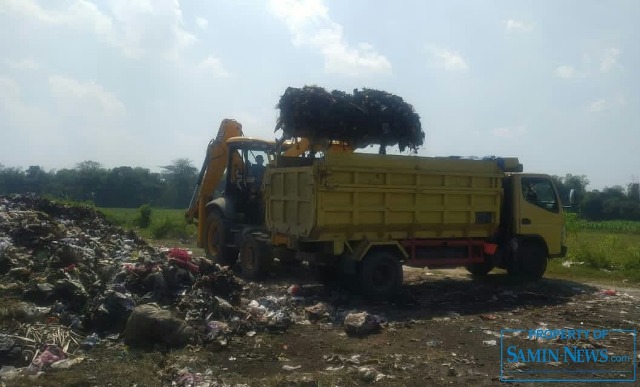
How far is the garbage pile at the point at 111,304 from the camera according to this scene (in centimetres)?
653

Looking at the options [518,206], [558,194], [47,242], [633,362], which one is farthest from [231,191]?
[633,362]

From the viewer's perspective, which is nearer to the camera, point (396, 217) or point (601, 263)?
point (396, 217)

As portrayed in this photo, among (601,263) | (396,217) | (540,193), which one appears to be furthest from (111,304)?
(601,263)

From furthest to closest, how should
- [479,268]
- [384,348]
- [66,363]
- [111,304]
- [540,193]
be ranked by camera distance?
[479,268], [540,193], [111,304], [384,348], [66,363]

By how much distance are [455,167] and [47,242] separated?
7.37 metres

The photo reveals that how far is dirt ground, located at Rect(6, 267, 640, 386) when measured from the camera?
564 cm

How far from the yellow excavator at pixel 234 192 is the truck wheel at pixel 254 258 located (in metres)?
0.54

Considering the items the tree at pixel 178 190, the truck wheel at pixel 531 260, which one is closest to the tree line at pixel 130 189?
the tree at pixel 178 190

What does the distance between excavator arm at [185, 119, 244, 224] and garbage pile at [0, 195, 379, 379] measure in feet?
12.3

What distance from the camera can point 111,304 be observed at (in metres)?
7.35

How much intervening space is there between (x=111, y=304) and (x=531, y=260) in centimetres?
799

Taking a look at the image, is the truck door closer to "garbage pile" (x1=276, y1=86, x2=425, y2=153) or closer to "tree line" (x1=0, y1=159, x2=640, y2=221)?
"garbage pile" (x1=276, y1=86, x2=425, y2=153)

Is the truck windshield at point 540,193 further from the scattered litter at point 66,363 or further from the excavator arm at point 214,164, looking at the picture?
the scattered litter at point 66,363

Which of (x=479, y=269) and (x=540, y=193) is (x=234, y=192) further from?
(x=540, y=193)
